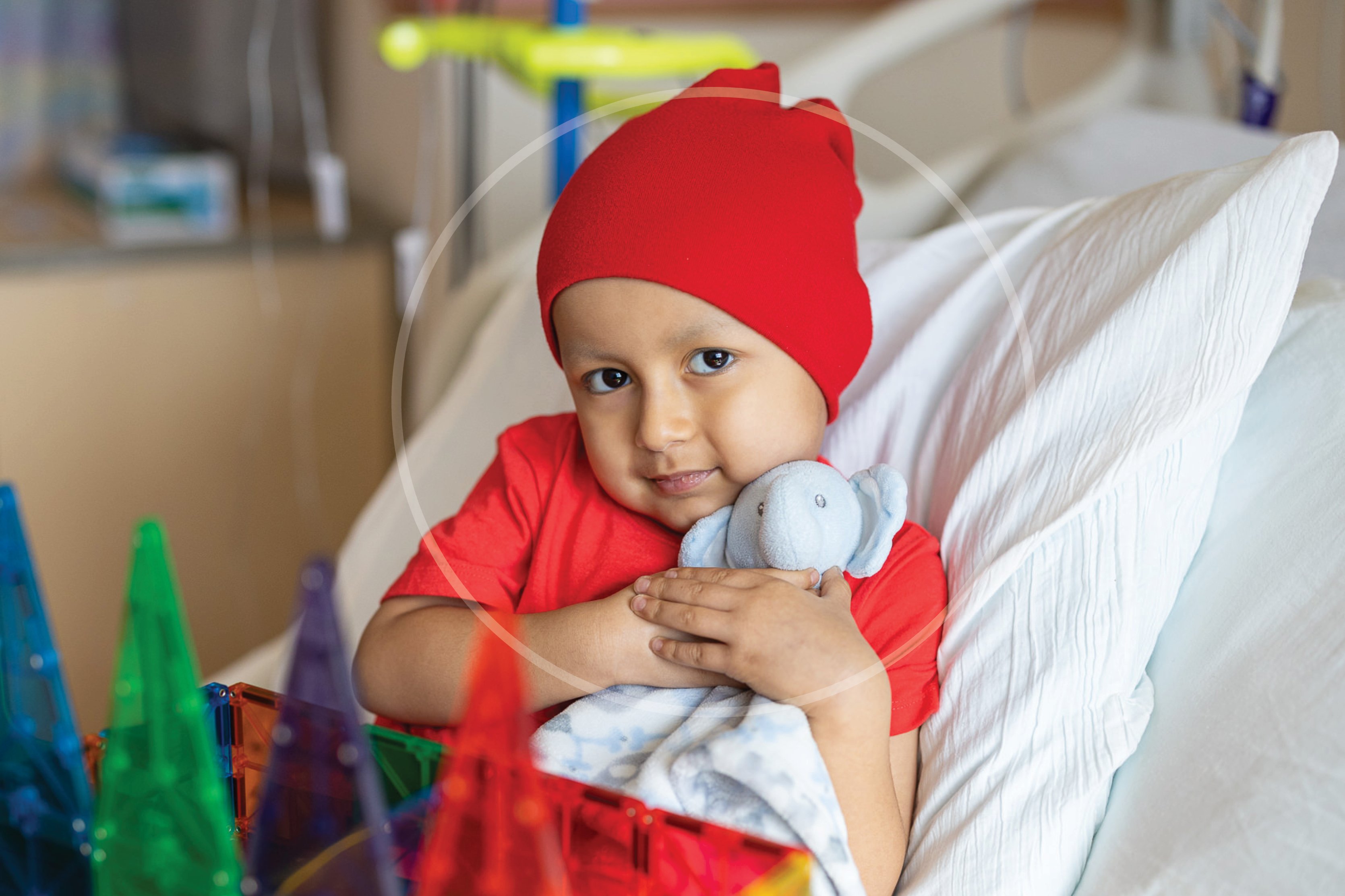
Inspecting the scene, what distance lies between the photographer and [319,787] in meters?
0.44

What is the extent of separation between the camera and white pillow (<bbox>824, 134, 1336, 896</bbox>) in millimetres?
656

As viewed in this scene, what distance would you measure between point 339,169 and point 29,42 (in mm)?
809

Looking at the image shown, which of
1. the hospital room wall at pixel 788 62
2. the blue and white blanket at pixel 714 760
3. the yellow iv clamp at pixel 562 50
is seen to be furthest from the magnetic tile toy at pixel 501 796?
the hospital room wall at pixel 788 62

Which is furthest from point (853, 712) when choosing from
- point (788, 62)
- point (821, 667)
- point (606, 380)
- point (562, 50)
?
point (788, 62)

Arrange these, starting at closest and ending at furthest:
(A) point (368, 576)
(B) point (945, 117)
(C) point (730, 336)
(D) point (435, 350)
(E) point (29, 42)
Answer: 1. (C) point (730, 336)
2. (A) point (368, 576)
3. (D) point (435, 350)
4. (B) point (945, 117)
5. (E) point (29, 42)

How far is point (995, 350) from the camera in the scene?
0.84 metres

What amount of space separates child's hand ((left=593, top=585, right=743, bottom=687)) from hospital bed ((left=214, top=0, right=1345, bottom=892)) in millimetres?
169

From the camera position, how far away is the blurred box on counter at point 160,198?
1908 millimetres

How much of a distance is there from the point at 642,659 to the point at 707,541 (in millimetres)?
81

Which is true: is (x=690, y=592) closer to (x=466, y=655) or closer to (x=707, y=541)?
(x=707, y=541)

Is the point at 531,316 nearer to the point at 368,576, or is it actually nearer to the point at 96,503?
the point at 368,576

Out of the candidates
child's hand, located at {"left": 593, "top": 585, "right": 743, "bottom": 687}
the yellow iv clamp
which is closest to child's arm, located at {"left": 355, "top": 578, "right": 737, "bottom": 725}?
child's hand, located at {"left": 593, "top": 585, "right": 743, "bottom": 687}

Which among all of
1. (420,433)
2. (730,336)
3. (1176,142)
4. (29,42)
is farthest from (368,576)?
(29,42)

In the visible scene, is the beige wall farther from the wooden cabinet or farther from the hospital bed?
the hospital bed
